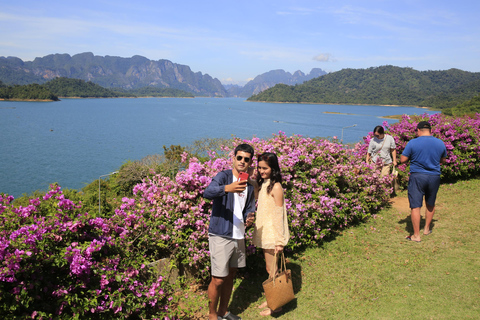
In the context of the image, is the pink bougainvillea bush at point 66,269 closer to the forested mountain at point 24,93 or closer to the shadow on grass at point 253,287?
the shadow on grass at point 253,287

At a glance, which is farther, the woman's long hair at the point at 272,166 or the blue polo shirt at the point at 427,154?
the blue polo shirt at the point at 427,154

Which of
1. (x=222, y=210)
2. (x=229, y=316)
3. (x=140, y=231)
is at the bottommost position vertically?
(x=229, y=316)

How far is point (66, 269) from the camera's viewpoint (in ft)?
10.7

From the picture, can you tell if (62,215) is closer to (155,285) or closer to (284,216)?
(155,285)

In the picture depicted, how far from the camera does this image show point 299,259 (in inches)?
223

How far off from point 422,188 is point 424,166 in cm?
41

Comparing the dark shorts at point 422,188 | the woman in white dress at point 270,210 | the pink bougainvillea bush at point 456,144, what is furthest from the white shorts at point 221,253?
the pink bougainvillea bush at point 456,144

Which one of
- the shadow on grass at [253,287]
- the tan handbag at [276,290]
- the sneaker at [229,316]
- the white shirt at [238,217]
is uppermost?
the white shirt at [238,217]

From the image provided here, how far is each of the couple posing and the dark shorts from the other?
10.9ft

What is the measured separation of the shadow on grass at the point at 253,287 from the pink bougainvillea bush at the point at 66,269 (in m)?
1.06

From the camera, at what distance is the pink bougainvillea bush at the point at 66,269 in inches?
114

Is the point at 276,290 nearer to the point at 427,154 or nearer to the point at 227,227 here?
the point at 227,227

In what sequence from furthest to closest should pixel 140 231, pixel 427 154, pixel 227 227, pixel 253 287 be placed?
pixel 427 154, pixel 253 287, pixel 140 231, pixel 227 227

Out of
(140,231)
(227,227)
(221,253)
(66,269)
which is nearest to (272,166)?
(227,227)
